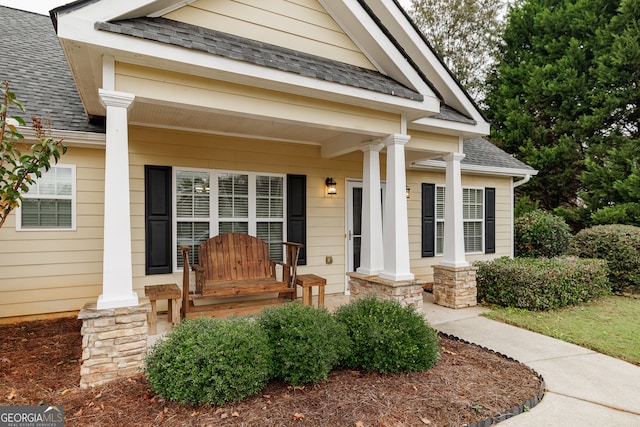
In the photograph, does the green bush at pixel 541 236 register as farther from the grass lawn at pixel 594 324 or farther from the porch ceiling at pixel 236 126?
the porch ceiling at pixel 236 126

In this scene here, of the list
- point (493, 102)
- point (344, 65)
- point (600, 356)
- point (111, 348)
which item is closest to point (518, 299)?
point (600, 356)

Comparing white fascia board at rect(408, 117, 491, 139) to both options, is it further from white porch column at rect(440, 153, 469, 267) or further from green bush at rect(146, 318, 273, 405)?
green bush at rect(146, 318, 273, 405)

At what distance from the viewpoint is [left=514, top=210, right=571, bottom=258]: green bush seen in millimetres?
7980

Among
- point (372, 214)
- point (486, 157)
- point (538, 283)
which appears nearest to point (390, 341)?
point (372, 214)

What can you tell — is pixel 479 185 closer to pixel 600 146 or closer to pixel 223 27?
pixel 600 146

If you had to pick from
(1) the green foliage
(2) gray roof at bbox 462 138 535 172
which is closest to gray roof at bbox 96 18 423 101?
(2) gray roof at bbox 462 138 535 172

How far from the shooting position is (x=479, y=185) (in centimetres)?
812

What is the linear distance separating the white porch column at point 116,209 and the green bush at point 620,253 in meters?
8.49

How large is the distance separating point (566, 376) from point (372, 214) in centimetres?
279

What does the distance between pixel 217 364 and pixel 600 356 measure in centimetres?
391

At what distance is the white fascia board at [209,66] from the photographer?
2857 mm

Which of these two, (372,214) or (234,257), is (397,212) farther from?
(234,257)

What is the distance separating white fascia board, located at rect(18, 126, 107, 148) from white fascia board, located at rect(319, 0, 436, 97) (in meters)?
3.31

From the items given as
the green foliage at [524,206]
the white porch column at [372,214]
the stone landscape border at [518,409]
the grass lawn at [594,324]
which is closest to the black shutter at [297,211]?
the white porch column at [372,214]
